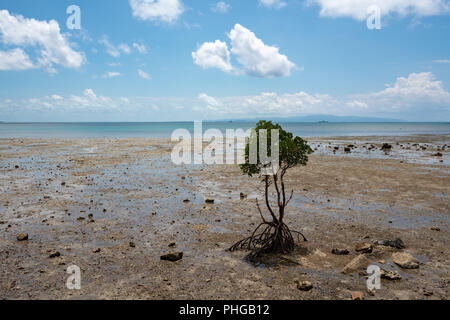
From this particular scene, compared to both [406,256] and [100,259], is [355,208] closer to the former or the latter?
[406,256]

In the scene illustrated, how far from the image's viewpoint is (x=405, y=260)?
1043cm

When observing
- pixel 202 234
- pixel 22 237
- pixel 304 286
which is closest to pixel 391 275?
pixel 304 286

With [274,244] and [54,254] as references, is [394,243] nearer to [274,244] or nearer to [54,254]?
[274,244]

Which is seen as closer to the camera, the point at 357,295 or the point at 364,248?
the point at 357,295

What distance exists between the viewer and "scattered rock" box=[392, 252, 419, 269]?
1019 cm

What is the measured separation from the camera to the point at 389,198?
1947cm

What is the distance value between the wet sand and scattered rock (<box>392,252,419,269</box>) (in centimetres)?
24

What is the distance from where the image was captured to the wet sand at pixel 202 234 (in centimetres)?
908

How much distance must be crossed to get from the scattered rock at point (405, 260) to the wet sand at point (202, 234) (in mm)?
238

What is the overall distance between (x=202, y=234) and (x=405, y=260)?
321 inches

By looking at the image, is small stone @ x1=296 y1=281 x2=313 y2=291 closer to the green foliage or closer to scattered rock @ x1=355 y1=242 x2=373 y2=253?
scattered rock @ x1=355 y1=242 x2=373 y2=253

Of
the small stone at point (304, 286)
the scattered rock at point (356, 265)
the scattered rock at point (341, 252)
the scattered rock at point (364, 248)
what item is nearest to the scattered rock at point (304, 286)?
the small stone at point (304, 286)

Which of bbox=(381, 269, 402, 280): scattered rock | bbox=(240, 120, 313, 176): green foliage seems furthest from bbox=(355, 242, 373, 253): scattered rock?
bbox=(240, 120, 313, 176): green foliage

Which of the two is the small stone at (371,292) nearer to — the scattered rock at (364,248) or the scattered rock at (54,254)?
the scattered rock at (364,248)
